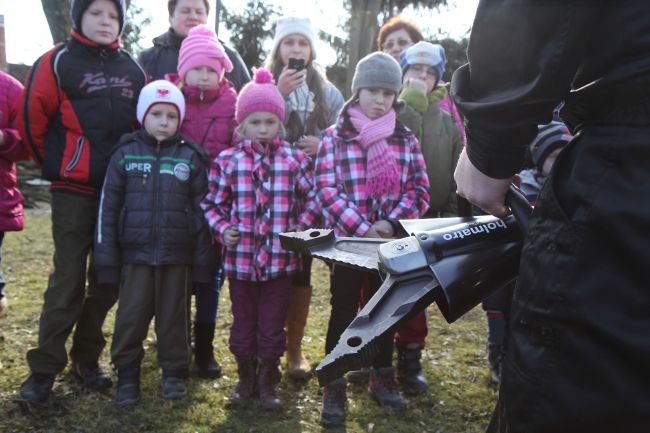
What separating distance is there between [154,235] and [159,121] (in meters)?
0.63

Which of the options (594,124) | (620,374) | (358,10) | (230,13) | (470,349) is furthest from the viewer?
(230,13)

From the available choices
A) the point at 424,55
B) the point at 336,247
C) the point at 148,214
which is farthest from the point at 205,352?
the point at 336,247

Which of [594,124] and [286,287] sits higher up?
[594,124]

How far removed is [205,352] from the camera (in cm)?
402

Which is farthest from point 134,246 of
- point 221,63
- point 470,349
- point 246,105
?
point 470,349

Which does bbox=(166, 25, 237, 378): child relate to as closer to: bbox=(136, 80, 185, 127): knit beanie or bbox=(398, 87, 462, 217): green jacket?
bbox=(136, 80, 185, 127): knit beanie

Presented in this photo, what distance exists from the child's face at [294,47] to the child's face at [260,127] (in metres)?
0.66

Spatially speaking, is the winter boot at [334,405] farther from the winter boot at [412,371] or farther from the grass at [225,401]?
the winter boot at [412,371]

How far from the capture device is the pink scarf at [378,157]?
3621 mm

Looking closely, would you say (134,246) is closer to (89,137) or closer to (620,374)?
(89,137)

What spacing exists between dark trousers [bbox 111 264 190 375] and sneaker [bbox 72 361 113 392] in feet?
0.69

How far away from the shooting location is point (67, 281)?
3551mm

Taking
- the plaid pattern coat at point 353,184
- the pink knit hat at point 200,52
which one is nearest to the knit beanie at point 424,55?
the plaid pattern coat at point 353,184

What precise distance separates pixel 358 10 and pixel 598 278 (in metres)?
16.3
